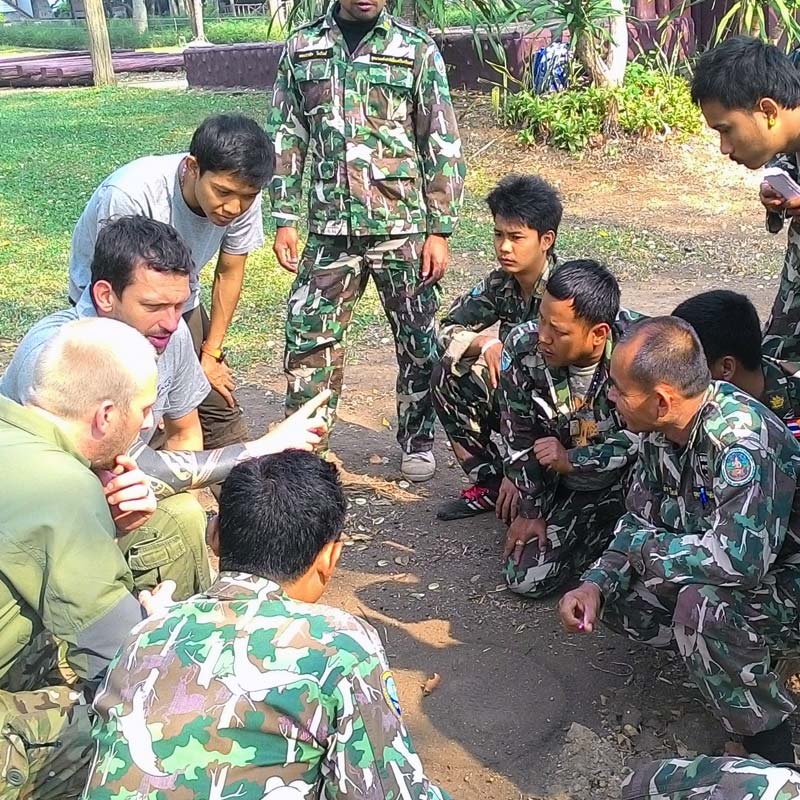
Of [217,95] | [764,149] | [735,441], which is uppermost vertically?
[764,149]

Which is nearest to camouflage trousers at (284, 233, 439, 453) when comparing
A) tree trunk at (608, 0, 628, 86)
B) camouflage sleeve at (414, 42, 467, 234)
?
camouflage sleeve at (414, 42, 467, 234)

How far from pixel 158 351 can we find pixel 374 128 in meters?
1.70

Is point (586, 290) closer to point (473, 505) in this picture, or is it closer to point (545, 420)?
point (545, 420)

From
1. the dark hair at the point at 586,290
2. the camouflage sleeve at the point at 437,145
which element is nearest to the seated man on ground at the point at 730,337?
the dark hair at the point at 586,290

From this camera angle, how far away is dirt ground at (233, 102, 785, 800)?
3.03 meters

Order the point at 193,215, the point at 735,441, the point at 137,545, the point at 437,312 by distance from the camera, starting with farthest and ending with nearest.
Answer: the point at 437,312 < the point at 193,215 < the point at 137,545 < the point at 735,441

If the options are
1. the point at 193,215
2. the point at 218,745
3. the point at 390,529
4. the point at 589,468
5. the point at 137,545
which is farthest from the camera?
the point at 390,529

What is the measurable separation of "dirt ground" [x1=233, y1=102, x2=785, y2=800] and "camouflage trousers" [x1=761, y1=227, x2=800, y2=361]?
1.15m

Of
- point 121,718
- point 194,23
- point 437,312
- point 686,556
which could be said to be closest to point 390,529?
point 437,312

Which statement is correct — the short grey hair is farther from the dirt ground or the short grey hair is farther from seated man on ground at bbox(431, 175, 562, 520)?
seated man on ground at bbox(431, 175, 562, 520)

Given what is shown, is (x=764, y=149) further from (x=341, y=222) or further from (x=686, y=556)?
(x=341, y=222)

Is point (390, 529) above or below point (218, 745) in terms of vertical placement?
below

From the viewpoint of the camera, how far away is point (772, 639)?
9.23 ft

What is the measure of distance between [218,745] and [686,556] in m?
1.44
